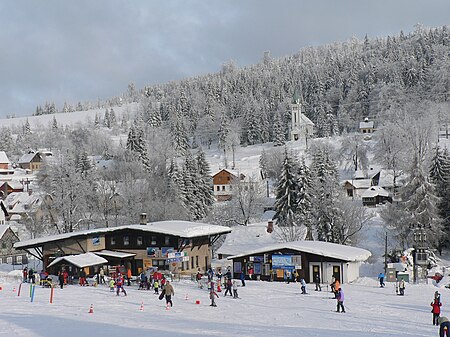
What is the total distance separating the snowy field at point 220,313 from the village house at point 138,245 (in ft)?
29.1

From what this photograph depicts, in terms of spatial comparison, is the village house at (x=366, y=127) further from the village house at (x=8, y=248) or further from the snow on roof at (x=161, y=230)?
the snow on roof at (x=161, y=230)

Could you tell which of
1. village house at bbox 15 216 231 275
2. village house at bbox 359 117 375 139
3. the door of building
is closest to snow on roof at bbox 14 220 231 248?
village house at bbox 15 216 231 275

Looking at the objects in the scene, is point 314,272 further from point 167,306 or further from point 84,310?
point 84,310

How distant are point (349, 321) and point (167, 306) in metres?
7.35

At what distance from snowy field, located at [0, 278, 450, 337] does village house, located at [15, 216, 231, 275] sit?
29.1 feet

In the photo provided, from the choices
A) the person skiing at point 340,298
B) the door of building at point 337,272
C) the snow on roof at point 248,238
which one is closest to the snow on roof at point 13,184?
the snow on roof at point 248,238

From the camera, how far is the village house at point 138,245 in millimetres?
41188

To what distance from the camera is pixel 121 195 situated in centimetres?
7581

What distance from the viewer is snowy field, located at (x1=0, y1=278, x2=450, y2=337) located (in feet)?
59.7

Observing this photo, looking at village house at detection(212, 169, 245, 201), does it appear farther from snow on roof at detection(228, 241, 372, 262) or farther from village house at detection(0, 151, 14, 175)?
snow on roof at detection(228, 241, 372, 262)

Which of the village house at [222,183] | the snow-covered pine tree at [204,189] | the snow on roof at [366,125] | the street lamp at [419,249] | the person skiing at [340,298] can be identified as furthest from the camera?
the snow on roof at [366,125]

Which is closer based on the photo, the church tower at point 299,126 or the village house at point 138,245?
the village house at point 138,245

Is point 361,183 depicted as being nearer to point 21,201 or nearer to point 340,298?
point 21,201

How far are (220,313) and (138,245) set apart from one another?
21.0 m
